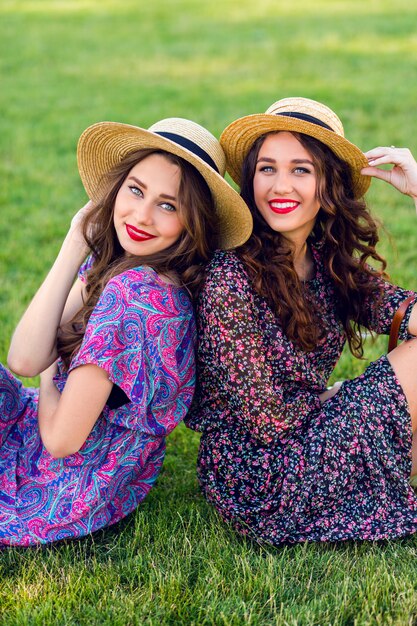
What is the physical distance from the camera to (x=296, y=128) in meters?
3.14

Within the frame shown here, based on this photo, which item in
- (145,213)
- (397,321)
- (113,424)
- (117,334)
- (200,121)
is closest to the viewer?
(117,334)

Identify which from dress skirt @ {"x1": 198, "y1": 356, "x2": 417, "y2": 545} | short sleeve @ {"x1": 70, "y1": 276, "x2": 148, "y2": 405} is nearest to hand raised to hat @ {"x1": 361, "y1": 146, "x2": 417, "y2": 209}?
dress skirt @ {"x1": 198, "y1": 356, "x2": 417, "y2": 545}

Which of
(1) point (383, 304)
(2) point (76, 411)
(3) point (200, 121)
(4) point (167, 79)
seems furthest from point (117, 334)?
(4) point (167, 79)

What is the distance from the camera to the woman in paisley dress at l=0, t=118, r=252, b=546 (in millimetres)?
→ 2938

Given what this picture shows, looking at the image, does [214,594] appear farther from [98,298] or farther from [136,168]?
[136,168]

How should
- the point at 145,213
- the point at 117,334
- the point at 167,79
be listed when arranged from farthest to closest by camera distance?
the point at 167,79 < the point at 145,213 < the point at 117,334

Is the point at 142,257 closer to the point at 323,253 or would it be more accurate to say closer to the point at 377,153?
the point at 323,253

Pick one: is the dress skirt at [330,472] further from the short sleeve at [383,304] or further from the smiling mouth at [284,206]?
the smiling mouth at [284,206]

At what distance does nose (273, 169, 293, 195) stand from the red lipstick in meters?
0.04

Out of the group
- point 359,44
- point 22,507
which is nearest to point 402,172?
point 22,507

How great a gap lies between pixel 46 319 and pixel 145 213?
0.53 m

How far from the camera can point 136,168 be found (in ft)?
10.3

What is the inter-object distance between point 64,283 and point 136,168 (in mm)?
496

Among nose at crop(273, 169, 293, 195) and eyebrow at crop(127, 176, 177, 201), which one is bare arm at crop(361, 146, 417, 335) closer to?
nose at crop(273, 169, 293, 195)
